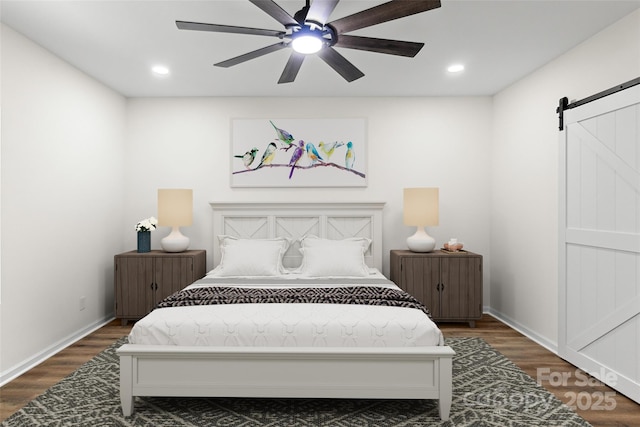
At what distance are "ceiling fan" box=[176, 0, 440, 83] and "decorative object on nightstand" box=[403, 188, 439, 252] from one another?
2.07 meters

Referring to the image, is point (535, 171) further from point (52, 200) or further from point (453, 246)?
point (52, 200)

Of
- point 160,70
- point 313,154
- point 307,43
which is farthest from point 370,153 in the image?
point 307,43

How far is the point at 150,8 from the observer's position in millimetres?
2820

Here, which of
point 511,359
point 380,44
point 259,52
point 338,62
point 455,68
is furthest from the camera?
point 455,68

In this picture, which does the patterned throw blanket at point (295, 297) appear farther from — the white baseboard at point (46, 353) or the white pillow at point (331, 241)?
the white baseboard at point (46, 353)

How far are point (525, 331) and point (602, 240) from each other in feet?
5.01

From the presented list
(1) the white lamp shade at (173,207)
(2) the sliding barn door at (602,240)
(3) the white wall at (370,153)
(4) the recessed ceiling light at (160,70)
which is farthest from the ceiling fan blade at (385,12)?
(1) the white lamp shade at (173,207)

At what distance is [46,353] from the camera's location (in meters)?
3.54

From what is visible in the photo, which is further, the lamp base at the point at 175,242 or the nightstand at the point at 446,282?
the lamp base at the point at 175,242

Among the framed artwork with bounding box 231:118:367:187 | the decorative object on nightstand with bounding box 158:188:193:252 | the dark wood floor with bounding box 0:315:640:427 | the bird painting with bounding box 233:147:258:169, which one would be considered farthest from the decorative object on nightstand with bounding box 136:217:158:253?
the bird painting with bounding box 233:147:258:169

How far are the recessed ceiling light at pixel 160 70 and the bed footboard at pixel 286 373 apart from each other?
2612mm

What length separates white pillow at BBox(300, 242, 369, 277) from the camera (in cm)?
410

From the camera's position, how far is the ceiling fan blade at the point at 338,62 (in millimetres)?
2723

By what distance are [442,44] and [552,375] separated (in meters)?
2.73
